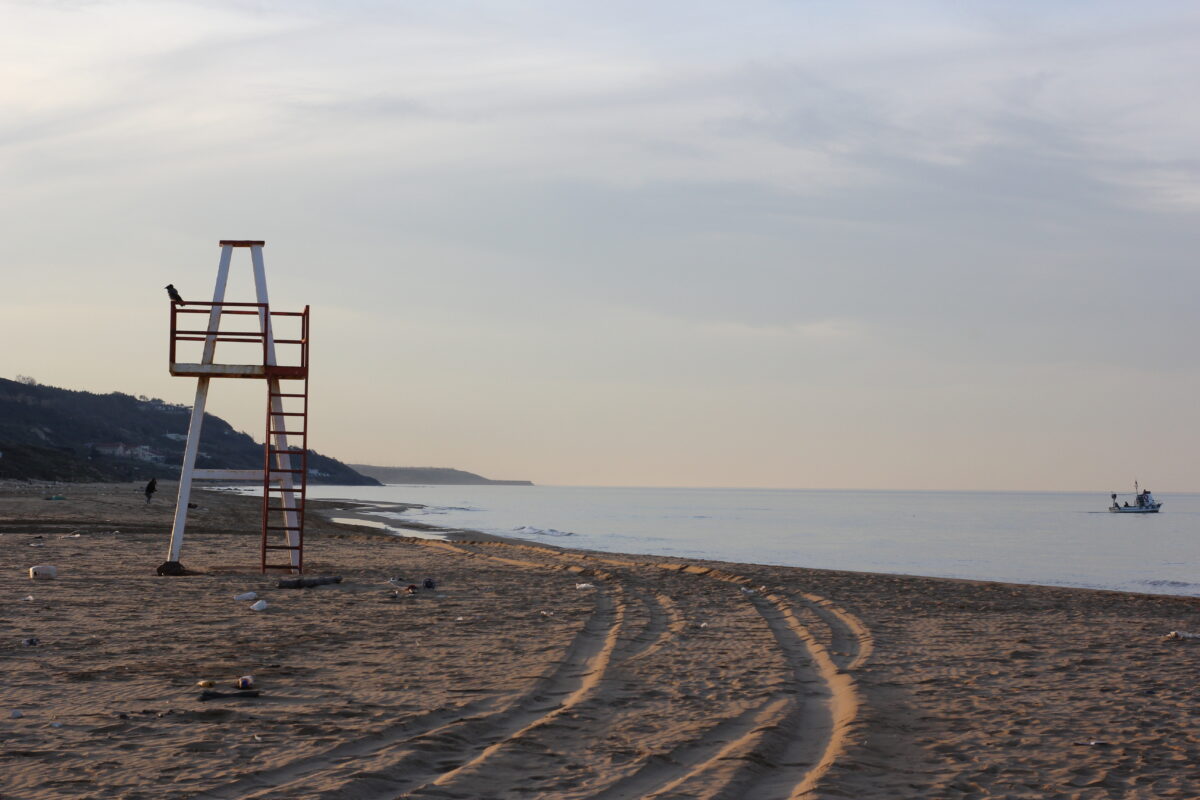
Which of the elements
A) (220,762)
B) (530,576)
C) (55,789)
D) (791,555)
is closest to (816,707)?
(220,762)

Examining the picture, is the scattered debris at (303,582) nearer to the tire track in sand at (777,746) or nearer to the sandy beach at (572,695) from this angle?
the sandy beach at (572,695)

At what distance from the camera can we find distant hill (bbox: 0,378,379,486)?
80.4 metres

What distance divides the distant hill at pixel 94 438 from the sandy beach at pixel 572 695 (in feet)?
202

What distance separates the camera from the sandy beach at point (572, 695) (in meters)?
6.23

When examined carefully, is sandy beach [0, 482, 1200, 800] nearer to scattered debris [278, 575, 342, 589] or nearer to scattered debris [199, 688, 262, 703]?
scattered debris [199, 688, 262, 703]

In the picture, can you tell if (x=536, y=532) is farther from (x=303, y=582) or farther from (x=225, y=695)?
(x=225, y=695)

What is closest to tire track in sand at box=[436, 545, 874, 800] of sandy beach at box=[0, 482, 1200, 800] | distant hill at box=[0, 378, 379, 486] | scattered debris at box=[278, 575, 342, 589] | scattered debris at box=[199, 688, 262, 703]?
sandy beach at box=[0, 482, 1200, 800]

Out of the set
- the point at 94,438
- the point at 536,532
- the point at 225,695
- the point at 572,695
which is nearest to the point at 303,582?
the point at 225,695

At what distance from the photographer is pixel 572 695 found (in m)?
8.61

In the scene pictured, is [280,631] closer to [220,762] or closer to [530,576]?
[220,762]

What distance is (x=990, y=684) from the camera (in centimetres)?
960

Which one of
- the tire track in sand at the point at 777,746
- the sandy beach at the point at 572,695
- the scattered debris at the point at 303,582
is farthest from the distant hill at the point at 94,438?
the tire track in sand at the point at 777,746

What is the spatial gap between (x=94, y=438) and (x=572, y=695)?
15405 cm

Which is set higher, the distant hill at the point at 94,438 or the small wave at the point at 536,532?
the distant hill at the point at 94,438
